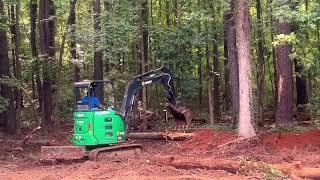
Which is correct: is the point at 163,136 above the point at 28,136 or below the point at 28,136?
below

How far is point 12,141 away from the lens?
60.4 feet

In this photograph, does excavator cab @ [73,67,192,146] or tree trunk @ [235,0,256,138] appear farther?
tree trunk @ [235,0,256,138]

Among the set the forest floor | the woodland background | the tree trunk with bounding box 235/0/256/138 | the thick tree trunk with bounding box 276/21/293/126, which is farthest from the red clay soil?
the thick tree trunk with bounding box 276/21/293/126

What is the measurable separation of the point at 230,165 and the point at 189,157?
6.21 ft

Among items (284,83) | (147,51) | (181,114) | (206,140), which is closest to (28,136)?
(181,114)

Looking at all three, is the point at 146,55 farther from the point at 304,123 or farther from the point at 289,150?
the point at 289,150

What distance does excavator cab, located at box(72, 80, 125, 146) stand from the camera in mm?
13203

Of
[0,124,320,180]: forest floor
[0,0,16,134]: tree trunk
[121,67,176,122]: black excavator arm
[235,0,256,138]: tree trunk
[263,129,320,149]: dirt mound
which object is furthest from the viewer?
[0,0,16,134]: tree trunk

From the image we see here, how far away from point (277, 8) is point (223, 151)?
410 centimetres

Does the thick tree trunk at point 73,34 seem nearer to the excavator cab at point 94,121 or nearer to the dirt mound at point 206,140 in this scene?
the excavator cab at point 94,121

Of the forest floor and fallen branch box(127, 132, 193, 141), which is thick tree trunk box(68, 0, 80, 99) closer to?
fallen branch box(127, 132, 193, 141)

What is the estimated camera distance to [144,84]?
1484cm

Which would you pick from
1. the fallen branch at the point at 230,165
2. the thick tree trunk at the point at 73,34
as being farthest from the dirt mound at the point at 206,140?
the thick tree trunk at the point at 73,34

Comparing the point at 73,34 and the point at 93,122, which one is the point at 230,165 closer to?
the point at 93,122
